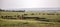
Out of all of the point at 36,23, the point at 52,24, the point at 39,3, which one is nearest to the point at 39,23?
the point at 36,23

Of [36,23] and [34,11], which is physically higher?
[34,11]

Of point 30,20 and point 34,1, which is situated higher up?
point 34,1

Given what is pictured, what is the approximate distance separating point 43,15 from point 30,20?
0.16 meters

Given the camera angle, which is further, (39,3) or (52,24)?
(39,3)

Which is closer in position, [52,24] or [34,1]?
[52,24]

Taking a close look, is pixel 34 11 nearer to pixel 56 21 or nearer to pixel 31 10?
pixel 31 10

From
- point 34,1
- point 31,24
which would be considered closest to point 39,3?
point 34,1

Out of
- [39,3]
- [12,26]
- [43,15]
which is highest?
[39,3]

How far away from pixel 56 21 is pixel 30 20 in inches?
11.4

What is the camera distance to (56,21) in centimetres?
100

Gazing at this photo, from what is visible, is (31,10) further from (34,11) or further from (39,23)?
(39,23)

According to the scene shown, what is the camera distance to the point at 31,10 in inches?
43.8

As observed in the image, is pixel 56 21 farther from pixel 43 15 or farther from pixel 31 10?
pixel 31 10

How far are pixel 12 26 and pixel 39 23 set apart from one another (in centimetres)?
31
